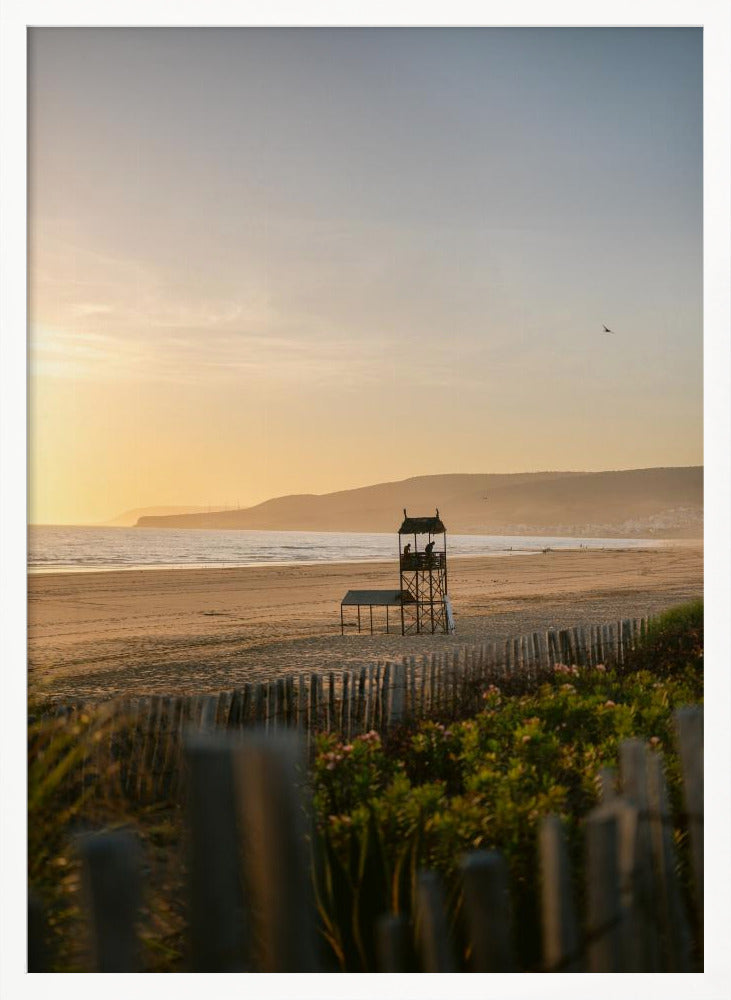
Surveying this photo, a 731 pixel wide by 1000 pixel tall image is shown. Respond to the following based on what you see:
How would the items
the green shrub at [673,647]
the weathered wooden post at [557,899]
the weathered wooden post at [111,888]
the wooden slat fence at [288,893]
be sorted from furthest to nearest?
the green shrub at [673,647] → the weathered wooden post at [557,899] → the wooden slat fence at [288,893] → the weathered wooden post at [111,888]

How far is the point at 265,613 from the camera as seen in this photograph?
1541cm

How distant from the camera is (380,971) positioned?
2.11m

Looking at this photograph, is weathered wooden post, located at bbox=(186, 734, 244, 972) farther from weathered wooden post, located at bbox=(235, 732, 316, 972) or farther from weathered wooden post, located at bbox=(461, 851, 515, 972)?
weathered wooden post, located at bbox=(461, 851, 515, 972)

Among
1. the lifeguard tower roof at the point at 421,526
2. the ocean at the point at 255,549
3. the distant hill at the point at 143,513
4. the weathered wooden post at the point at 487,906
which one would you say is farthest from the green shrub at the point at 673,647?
the ocean at the point at 255,549

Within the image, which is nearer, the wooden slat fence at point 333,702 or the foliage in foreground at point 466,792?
the foliage in foreground at point 466,792

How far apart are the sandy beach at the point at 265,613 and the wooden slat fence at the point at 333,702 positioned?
489 mm

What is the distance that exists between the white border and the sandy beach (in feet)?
0.98

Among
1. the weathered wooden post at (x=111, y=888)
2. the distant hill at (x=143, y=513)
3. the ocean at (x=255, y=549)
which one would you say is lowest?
the ocean at (x=255, y=549)
